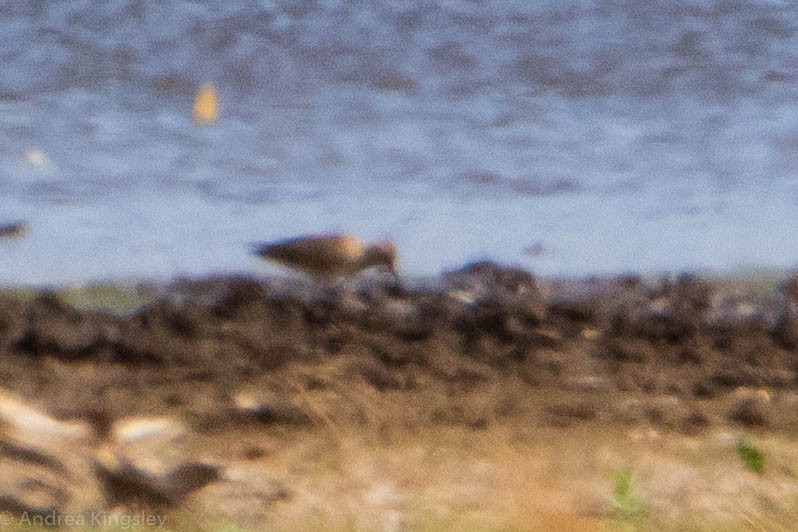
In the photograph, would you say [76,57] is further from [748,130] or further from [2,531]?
[2,531]

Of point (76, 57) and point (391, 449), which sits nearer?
point (391, 449)

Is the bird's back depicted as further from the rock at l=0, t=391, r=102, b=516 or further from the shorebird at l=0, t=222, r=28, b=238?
the rock at l=0, t=391, r=102, b=516

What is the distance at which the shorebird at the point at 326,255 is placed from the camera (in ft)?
16.9

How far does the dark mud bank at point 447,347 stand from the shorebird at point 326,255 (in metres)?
0.17

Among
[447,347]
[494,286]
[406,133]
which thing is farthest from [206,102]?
[447,347]

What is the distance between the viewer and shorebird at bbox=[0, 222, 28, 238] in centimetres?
563

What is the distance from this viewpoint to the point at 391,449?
3166 mm

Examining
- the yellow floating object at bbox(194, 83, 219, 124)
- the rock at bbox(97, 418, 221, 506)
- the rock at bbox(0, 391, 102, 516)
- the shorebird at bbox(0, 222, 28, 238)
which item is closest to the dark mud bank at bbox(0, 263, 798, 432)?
the rock at bbox(97, 418, 221, 506)

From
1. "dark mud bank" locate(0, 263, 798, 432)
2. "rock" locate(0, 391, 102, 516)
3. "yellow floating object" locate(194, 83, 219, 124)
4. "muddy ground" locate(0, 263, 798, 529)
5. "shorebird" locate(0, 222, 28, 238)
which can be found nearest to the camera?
"rock" locate(0, 391, 102, 516)

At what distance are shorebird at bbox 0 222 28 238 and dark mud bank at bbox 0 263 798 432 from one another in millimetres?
905

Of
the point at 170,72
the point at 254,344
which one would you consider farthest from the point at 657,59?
the point at 254,344

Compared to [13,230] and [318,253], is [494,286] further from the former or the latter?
[13,230]

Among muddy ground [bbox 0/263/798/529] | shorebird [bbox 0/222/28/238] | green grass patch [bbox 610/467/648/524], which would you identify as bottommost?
green grass patch [bbox 610/467/648/524]

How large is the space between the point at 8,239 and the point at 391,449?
3.27 m
